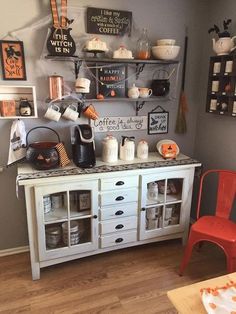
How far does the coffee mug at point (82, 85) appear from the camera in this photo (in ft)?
6.58

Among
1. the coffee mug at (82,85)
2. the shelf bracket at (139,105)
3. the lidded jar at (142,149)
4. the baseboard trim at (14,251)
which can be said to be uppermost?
the coffee mug at (82,85)

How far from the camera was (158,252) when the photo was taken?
236cm

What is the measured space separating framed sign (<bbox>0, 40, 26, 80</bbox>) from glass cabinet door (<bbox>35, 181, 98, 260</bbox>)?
2.96 feet

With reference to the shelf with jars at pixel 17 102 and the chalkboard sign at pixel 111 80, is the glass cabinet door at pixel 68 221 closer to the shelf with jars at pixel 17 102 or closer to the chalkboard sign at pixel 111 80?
Answer: the shelf with jars at pixel 17 102

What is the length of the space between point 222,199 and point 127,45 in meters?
1.51

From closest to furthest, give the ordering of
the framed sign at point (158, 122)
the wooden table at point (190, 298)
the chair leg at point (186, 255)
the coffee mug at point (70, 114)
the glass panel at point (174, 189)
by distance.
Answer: the wooden table at point (190, 298) → the chair leg at point (186, 255) → the coffee mug at point (70, 114) → the glass panel at point (174, 189) → the framed sign at point (158, 122)

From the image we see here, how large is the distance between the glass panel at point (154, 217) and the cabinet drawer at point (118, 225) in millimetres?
155

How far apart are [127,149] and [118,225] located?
2.05 ft

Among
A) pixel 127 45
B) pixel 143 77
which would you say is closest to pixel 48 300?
pixel 143 77

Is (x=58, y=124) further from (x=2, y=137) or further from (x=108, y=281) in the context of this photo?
(x=108, y=281)

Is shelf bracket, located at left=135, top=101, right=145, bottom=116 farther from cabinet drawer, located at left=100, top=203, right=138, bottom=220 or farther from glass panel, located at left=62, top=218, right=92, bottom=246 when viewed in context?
glass panel, located at left=62, top=218, right=92, bottom=246

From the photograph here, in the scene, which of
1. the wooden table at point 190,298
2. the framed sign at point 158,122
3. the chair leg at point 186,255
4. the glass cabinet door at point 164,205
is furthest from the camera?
the framed sign at point 158,122

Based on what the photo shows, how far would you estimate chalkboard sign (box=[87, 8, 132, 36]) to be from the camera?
2.07 metres

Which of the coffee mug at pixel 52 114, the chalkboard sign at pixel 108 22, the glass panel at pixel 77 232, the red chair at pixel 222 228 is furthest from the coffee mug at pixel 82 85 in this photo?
the red chair at pixel 222 228
